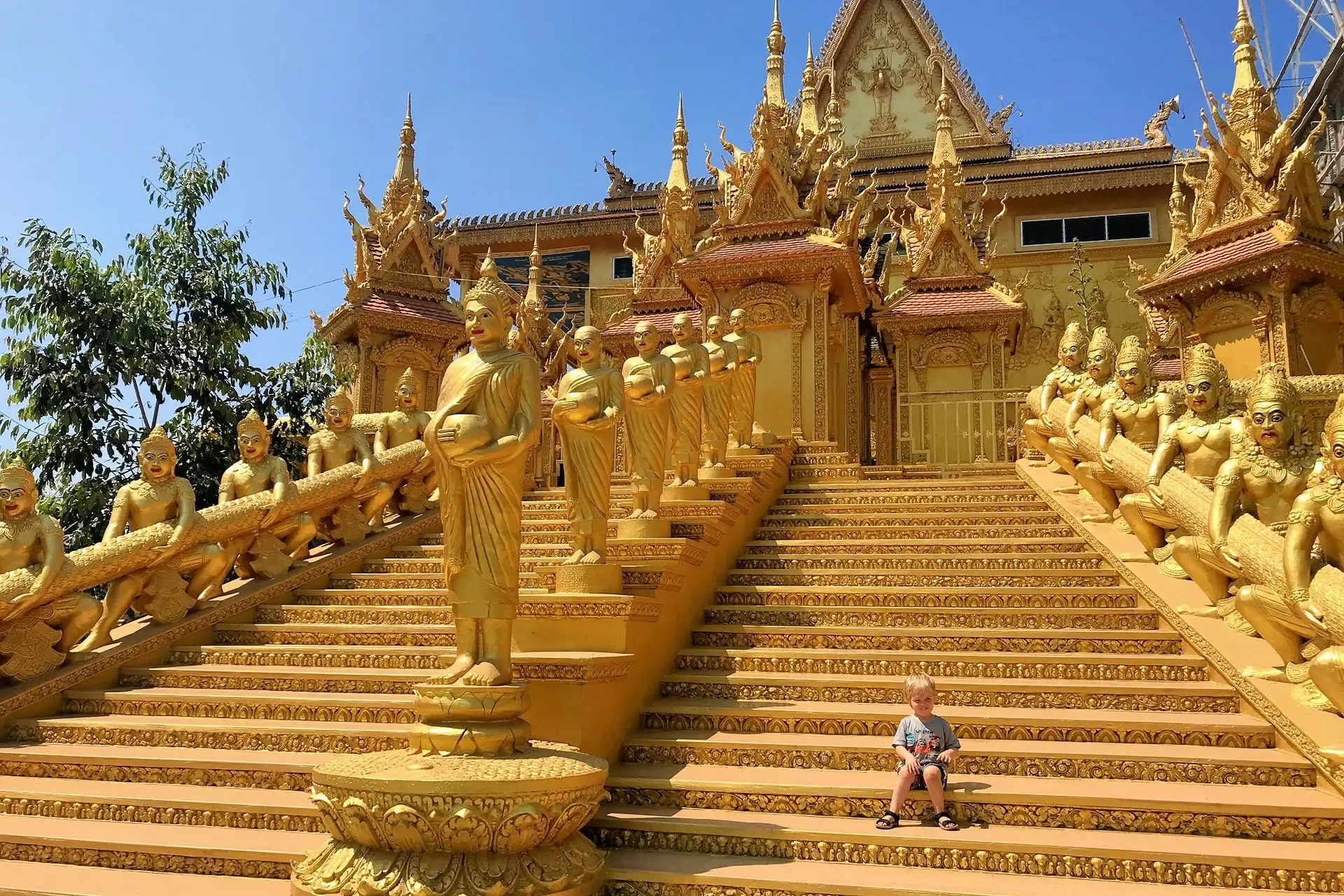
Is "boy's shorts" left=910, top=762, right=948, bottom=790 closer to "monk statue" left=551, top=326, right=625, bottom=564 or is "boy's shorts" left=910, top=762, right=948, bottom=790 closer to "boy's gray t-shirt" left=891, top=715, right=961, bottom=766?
"boy's gray t-shirt" left=891, top=715, right=961, bottom=766

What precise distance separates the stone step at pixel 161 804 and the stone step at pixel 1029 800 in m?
1.52

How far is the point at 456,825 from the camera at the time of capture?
129 inches

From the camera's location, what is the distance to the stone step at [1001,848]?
3.51 meters

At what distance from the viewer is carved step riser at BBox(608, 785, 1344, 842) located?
3.74 m

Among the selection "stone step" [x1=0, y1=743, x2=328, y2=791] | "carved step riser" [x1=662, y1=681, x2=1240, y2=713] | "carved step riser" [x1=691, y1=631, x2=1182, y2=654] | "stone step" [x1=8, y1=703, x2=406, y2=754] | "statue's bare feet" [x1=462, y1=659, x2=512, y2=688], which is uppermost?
"statue's bare feet" [x1=462, y1=659, x2=512, y2=688]

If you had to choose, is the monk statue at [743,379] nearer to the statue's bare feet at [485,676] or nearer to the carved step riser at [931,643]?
the carved step riser at [931,643]

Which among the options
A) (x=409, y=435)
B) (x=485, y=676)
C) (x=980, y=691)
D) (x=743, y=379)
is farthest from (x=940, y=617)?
(x=409, y=435)

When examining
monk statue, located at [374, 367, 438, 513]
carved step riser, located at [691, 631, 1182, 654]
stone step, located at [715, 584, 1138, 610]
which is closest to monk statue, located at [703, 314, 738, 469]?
stone step, located at [715, 584, 1138, 610]

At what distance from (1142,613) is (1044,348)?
1644cm

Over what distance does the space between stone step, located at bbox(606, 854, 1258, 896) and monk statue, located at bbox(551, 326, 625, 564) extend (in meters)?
1.72

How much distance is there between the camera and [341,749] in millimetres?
4902

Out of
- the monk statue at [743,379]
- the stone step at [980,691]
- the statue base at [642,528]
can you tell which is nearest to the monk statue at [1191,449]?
the stone step at [980,691]

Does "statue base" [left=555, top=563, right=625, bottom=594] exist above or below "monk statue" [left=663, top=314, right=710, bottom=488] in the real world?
below

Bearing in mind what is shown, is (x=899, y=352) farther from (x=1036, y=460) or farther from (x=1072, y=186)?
(x=1072, y=186)
